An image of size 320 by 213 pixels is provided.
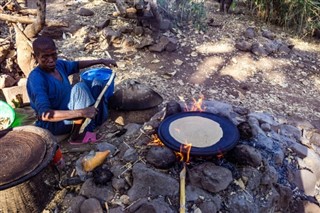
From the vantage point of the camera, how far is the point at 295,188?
318 cm

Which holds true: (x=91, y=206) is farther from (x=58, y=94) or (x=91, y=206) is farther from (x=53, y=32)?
(x=53, y=32)

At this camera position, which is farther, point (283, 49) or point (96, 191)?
point (283, 49)

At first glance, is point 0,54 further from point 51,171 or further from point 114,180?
point 114,180

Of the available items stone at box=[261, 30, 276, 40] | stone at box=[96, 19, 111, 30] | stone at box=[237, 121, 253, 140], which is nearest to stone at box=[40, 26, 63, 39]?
stone at box=[96, 19, 111, 30]

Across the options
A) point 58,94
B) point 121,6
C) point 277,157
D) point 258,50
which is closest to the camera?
point 58,94

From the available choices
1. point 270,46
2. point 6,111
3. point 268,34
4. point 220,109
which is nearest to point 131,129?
point 220,109

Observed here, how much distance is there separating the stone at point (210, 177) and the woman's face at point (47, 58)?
4.94 ft

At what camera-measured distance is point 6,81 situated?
420 centimetres

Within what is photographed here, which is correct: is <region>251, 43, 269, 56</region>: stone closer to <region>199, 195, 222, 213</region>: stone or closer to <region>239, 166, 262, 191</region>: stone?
<region>239, 166, 262, 191</region>: stone

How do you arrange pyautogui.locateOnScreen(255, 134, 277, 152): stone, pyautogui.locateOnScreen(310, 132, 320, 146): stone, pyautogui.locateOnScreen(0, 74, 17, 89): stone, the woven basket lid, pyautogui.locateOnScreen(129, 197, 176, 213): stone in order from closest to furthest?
the woven basket lid, pyautogui.locateOnScreen(129, 197, 176, 213): stone, pyautogui.locateOnScreen(255, 134, 277, 152): stone, pyautogui.locateOnScreen(310, 132, 320, 146): stone, pyautogui.locateOnScreen(0, 74, 17, 89): stone

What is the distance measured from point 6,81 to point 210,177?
2.97m

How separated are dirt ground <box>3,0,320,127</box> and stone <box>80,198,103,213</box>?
7.26 ft

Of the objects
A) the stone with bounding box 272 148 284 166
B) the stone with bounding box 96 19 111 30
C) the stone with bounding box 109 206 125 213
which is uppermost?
the stone with bounding box 96 19 111 30

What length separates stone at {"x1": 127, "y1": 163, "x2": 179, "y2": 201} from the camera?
259cm
